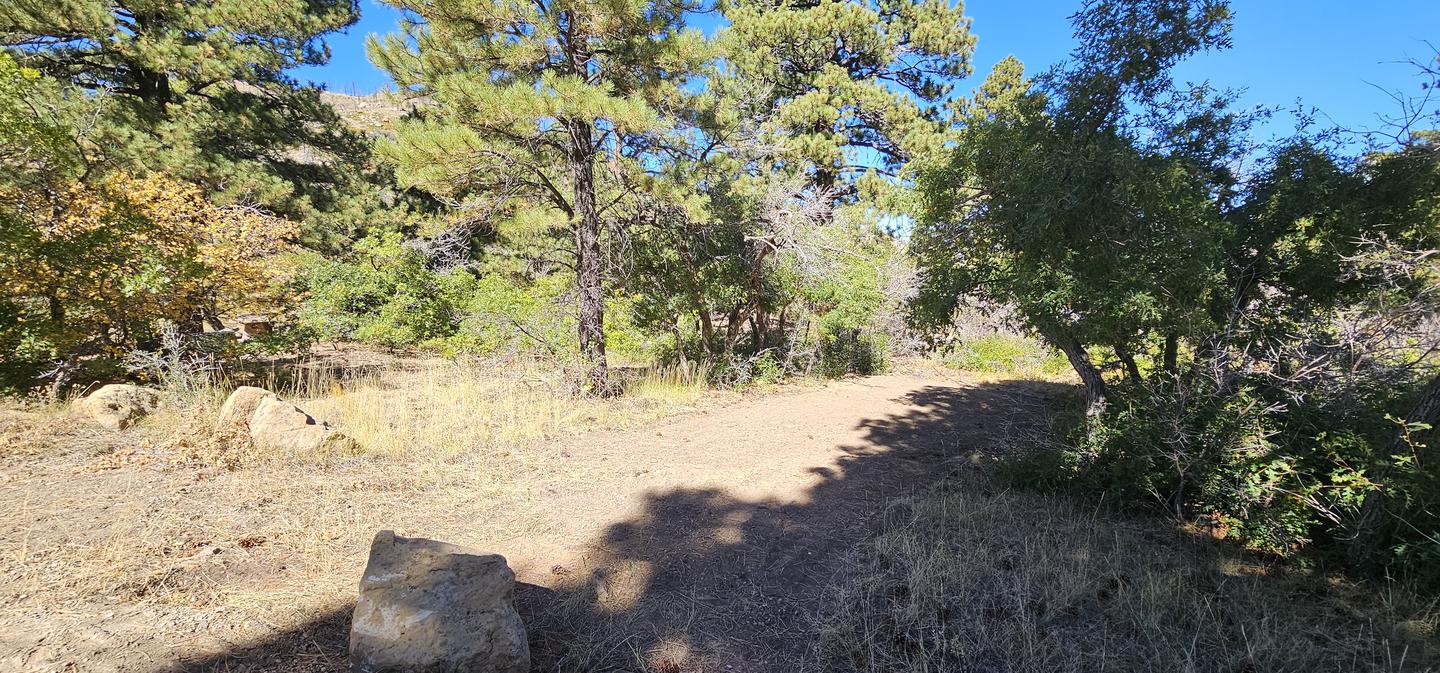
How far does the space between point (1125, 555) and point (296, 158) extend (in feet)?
62.5

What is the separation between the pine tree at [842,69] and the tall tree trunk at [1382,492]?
11.1 m

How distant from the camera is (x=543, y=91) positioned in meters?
6.03

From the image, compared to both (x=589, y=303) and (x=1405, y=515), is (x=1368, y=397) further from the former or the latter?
(x=589, y=303)

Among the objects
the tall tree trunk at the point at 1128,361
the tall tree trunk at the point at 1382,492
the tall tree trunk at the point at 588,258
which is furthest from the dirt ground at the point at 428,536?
the tall tree trunk at the point at 1382,492

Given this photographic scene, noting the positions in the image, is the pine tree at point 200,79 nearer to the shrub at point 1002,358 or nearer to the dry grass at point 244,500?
the dry grass at point 244,500

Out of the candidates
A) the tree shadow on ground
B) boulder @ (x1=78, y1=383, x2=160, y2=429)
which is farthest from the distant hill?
the tree shadow on ground

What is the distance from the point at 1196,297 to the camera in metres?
3.78

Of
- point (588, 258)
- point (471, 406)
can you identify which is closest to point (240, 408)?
point (471, 406)

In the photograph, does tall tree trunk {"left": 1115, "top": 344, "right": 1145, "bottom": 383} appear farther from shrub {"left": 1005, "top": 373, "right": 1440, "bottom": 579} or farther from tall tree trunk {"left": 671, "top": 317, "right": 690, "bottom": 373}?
tall tree trunk {"left": 671, "top": 317, "right": 690, "bottom": 373}

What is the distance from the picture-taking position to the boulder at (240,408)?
4910 millimetres

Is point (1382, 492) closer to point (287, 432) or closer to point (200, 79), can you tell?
point (287, 432)

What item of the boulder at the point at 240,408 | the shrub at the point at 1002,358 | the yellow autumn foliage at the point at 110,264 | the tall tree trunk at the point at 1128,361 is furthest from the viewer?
the shrub at the point at 1002,358

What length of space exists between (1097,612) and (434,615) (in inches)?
130

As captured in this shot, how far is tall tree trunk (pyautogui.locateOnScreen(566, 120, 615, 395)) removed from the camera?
708 centimetres
